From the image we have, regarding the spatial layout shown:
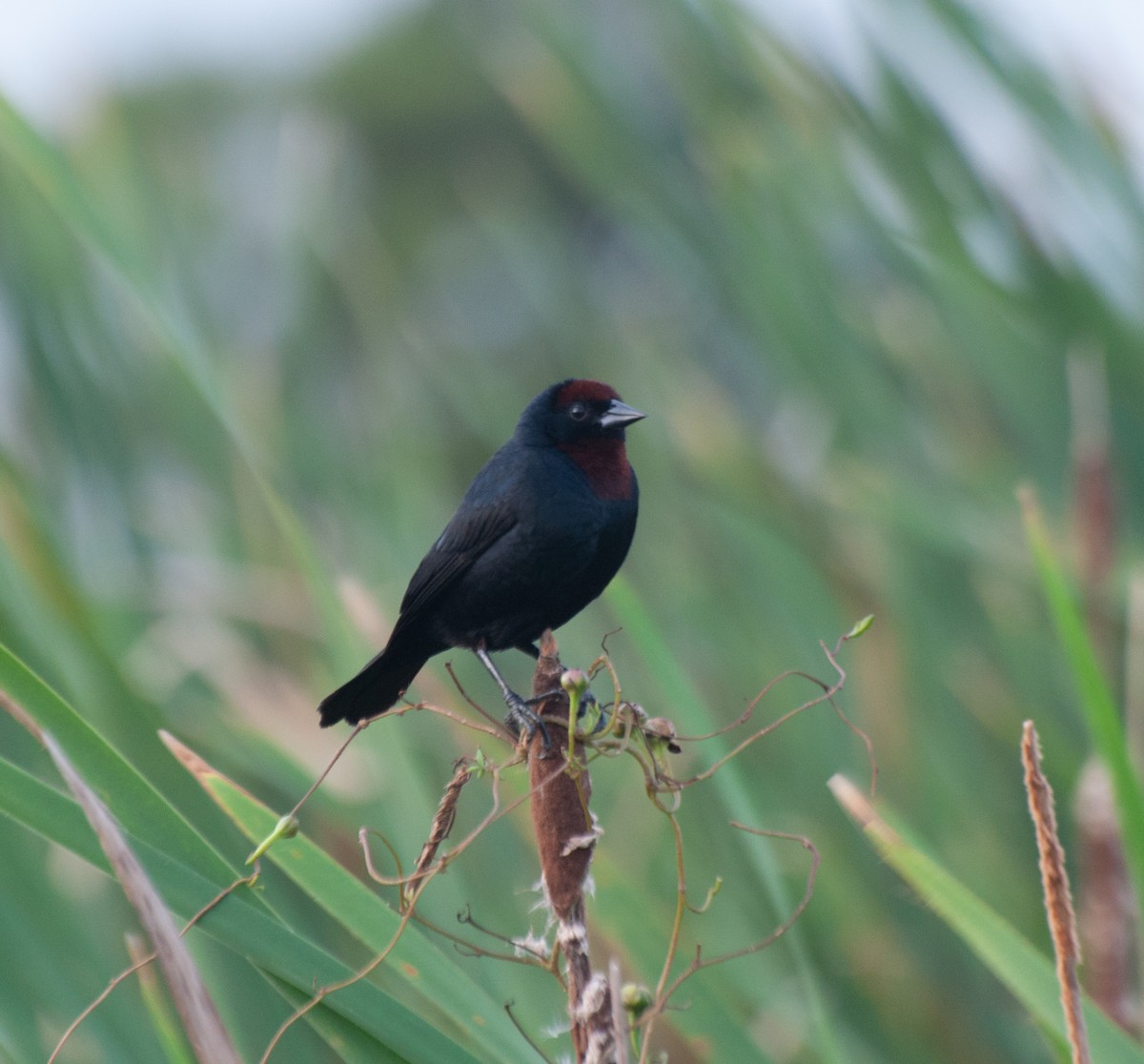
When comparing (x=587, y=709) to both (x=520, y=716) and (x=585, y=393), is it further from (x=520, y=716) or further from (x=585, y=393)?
(x=585, y=393)

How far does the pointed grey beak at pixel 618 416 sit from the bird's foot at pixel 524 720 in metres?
0.25

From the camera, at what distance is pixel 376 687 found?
1192 millimetres

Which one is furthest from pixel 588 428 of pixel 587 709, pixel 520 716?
pixel 587 709

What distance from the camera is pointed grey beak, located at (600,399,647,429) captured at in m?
1.16

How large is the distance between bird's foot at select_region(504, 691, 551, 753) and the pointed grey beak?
0.81 feet

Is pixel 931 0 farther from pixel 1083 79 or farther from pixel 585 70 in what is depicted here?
pixel 585 70

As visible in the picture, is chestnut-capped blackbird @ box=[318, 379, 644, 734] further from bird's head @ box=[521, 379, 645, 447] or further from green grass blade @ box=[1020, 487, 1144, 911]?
green grass blade @ box=[1020, 487, 1144, 911]

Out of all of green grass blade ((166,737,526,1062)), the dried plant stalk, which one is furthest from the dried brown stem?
green grass blade ((166,737,526,1062))

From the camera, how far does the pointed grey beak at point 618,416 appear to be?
116cm

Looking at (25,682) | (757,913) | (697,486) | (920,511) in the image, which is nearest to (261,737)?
(25,682)

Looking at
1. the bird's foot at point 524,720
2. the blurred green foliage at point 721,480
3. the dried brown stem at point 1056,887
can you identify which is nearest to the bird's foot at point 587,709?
the bird's foot at point 524,720

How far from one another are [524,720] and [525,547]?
0.19 meters

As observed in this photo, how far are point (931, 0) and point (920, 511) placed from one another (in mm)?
753

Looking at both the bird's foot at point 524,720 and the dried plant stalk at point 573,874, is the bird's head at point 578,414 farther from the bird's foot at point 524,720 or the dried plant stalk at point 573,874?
the dried plant stalk at point 573,874
